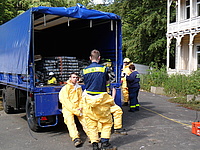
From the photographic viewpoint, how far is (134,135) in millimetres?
6391

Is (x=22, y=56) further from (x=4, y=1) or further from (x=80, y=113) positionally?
(x=4, y=1)

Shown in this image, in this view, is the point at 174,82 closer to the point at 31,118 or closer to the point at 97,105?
the point at 31,118

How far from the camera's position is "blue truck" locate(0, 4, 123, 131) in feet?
20.7

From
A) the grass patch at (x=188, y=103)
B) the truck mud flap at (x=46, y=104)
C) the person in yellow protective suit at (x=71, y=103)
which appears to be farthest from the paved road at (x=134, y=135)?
the grass patch at (x=188, y=103)

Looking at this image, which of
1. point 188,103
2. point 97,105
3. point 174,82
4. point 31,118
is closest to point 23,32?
point 31,118

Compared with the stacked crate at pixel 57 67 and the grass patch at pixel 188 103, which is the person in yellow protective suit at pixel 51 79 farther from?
the grass patch at pixel 188 103

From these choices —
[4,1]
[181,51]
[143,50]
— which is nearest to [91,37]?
[4,1]

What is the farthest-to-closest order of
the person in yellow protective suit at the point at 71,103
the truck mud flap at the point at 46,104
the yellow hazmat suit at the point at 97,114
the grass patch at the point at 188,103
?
the grass patch at the point at 188,103 < the truck mud flap at the point at 46,104 < the person in yellow protective suit at the point at 71,103 < the yellow hazmat suit at the point at 97,114

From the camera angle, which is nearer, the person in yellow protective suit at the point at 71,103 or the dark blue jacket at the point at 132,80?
the person in yellow protective suit at the point at 71,103

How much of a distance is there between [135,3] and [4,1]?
12.6m

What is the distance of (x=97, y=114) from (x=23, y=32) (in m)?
3.22

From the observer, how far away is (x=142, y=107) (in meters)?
10.2

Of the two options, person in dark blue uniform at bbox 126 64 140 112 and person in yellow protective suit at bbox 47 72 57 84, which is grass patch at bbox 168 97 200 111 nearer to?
person in dark blue uniform at bbox 126 64 140 112

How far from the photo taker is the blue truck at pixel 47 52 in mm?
6312
